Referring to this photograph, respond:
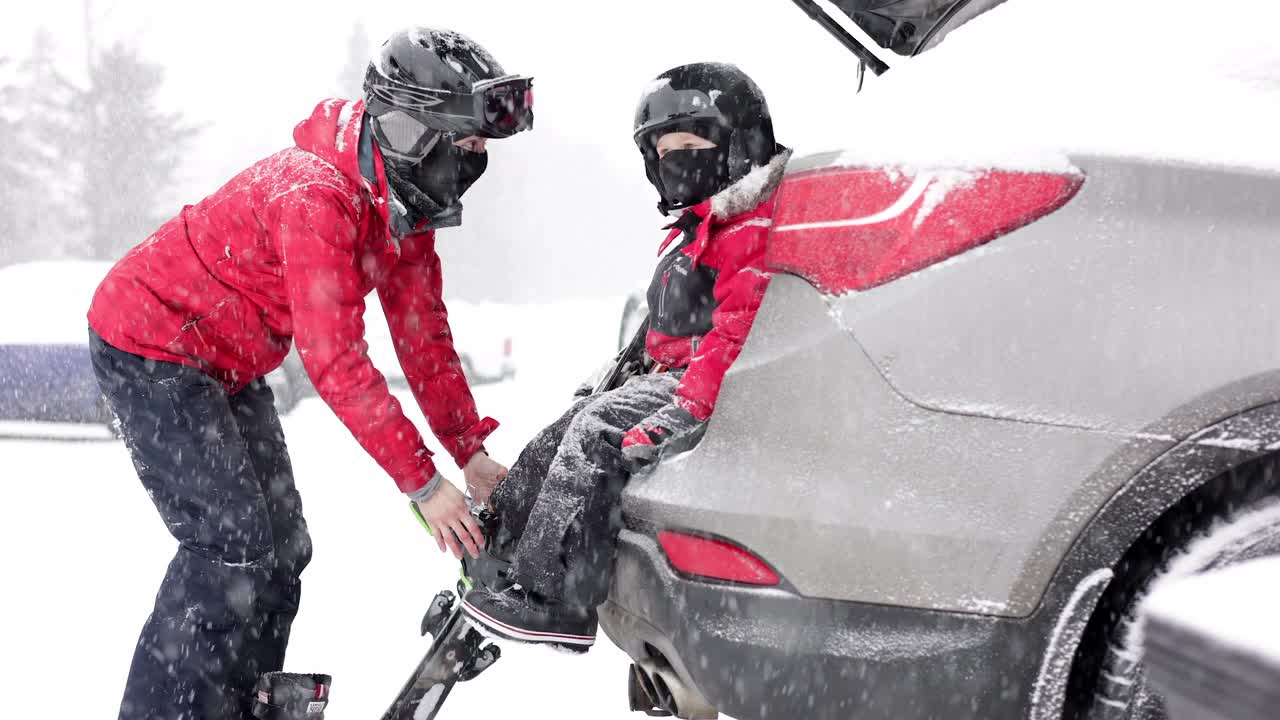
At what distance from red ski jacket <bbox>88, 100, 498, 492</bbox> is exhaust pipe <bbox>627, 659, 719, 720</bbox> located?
72 cm

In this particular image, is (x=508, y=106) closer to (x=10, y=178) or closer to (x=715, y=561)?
(x=715, y=561)

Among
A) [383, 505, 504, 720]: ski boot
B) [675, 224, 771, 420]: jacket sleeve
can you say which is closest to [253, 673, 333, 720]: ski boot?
[383, 505, 504, 720]: ski boot

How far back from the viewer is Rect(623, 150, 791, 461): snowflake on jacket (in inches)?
81.7

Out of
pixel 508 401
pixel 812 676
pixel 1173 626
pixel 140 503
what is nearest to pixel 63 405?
pixel 140 503

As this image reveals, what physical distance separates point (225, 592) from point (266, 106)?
7753 cm

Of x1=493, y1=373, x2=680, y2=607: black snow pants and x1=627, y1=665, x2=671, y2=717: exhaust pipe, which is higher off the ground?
x1=493, y1=373, x2=680, y2=607: black snow pants

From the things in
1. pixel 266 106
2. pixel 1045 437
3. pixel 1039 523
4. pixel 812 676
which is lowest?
pixel 266 106

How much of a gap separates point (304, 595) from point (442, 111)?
3.08 m

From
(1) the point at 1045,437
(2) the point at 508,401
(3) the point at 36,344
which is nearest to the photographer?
(1) the point at 1045,437

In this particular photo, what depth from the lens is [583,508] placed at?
2.06m

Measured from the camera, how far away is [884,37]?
3.15 meters

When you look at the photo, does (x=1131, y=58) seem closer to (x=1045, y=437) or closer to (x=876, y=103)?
(x=876, y=103)

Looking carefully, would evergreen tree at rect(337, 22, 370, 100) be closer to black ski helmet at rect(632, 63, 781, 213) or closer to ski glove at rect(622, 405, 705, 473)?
black ski helmet at rect(632, 63, 781, 213)

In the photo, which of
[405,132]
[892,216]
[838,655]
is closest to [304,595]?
[405,132]
